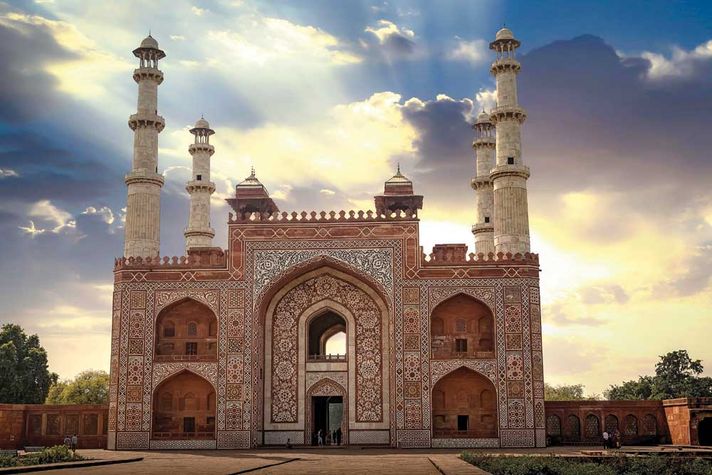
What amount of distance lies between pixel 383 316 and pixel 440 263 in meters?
2.37

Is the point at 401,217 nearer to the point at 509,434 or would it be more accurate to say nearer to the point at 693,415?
the point at 509,434

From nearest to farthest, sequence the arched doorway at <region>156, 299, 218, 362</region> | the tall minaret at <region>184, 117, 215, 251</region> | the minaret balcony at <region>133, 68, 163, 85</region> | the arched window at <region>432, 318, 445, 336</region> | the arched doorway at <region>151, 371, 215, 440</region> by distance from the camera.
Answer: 1. the arched doorway at <region>151, 371, 215, 440</region>
2. the arched window at <region>432, 318, 445, 336</region>
3. the arched doorway at <region>156, 299, 218, 362</region>
4. the minaret balcony at <region>133, 68, 163, 85</region>
5. the tall minaret at <region>184, 117, 215, 251</region>

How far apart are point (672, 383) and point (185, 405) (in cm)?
2446

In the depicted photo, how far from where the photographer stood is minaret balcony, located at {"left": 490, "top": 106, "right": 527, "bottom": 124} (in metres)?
28.0

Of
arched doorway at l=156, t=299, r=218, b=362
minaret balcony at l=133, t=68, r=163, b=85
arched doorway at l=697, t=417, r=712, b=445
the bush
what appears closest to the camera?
the bush

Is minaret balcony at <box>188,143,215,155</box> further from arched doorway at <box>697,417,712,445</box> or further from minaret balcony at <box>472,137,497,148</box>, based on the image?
arched doorway at <box>697,417,712,445</box>

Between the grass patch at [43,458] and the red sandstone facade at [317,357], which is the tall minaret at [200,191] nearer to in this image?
the red sandstone facade at [317,357]

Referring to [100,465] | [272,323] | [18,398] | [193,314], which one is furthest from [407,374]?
[18,398]

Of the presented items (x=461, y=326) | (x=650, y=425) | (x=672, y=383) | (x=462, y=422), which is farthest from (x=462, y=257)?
(x=672, y=383)

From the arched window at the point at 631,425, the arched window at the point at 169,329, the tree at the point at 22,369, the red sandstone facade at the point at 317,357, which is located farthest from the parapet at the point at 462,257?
the tree at the point at 22,369

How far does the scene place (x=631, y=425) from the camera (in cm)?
2558

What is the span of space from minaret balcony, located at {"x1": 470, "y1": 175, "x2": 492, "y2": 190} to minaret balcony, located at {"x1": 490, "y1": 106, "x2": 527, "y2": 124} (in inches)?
188

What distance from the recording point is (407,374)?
24.7 metres

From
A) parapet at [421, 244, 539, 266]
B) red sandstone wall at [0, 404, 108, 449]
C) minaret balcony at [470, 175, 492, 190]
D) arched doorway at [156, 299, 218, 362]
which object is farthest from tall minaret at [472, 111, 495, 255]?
red sandstone wall at [0, 404, 108, 449]
